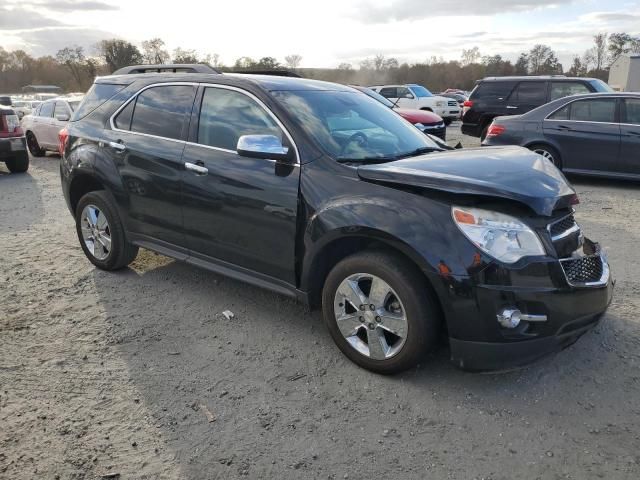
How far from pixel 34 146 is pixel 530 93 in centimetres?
1275

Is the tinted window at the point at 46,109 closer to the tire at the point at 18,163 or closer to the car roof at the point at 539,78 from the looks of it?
the tire at the point at 18,163

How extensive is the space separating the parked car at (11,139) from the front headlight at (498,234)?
35.5 ft

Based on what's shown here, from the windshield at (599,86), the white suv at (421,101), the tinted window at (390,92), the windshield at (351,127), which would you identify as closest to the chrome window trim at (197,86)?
the windshield at (351,127)

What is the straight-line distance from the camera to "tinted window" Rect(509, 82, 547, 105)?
11.8 m

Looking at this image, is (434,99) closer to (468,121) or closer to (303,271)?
(468,121)

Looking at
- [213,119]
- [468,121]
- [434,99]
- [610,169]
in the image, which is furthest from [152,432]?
[434,99]

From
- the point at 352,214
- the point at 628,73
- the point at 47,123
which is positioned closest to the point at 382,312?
the point at 352,214

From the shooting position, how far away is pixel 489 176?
3010mm

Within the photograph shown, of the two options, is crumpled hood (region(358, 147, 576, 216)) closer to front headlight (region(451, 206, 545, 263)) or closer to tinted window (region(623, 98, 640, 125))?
front headlight (region(451, 206, 545, 263))

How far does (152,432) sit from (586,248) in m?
2.73

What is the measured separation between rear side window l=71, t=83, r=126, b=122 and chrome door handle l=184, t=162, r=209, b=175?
1.40m

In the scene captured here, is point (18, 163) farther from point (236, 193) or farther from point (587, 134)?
point (587, 134)

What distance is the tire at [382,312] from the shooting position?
9.75ft

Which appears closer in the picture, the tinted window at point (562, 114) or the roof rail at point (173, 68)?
the roof rail at point (173, 68)
